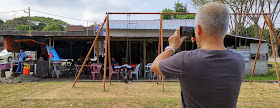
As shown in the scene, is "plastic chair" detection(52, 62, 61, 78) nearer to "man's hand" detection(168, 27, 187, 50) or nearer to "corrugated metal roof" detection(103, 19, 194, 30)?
"corrugated metal roof" detection(103, 19, 194, 30)

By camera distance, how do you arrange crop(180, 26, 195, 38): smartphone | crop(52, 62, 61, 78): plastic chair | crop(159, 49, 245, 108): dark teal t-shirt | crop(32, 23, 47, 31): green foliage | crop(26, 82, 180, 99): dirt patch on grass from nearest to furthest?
crop(159, 49, 245, 108): dark teal t-shirt
crop(180, 26, 195, 38): smartphone
crop(26, 82, 180, 99): dirt patch on grass
crop(52, 62, 61, 78): plastic chair
crop(32, 23, 47, 31): green foliage

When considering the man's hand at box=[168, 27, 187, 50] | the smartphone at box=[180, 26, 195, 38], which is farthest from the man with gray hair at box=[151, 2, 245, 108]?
the smartphone at box=[180, 26, 195, 38]

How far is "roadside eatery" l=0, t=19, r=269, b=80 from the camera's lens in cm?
1224

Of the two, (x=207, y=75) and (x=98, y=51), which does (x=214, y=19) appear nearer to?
(x=207, y=75)

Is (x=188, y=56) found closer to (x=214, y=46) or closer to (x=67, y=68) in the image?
(x=214, y=46)

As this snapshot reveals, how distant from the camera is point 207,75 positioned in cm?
137

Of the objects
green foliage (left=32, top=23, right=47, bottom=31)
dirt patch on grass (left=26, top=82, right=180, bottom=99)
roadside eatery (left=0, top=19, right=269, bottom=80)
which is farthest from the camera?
green foliage (left=32, top=23, right=47, bottom=31)

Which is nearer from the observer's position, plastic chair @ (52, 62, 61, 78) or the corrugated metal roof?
plastic chair @ (52, 62, 61, 78)

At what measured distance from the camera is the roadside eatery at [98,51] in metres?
12.2

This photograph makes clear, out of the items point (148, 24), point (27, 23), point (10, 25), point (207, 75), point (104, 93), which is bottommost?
point (104, 93)

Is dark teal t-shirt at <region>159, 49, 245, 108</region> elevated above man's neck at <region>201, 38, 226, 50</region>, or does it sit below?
below

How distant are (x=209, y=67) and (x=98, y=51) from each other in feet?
39.9

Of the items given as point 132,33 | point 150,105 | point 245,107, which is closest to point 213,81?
point 150,105

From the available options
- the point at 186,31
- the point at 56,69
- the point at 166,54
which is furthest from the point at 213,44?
the point at 56,69
